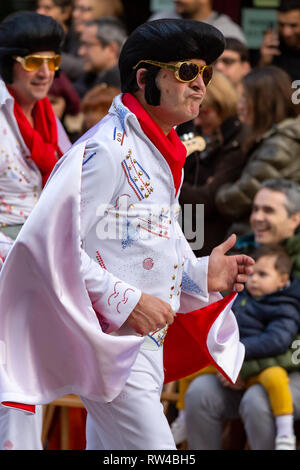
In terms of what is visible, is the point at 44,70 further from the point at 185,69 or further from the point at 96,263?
the point at 96,263

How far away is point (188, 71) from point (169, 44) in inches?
4.2

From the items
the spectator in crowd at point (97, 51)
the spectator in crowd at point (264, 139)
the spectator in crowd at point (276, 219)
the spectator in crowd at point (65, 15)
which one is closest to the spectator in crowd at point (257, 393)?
the spectator in crowd at point (276, 219)

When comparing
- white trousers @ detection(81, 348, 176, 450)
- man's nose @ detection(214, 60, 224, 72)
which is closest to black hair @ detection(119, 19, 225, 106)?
white trousers @ detection(81, 348, 176, 450)

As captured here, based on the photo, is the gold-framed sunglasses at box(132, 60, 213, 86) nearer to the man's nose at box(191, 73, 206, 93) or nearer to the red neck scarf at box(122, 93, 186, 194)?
the man's nose at box(191, 73, 206, 93)

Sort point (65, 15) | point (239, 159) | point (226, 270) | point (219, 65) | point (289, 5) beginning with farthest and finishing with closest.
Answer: point (65, 15) < point (289, 5) < point (219, 65) < point (239, 159) < point (226, 270)

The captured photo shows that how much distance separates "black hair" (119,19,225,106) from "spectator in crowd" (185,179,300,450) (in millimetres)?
1932

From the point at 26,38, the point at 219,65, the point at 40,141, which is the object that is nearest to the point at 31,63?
the point at 26,38

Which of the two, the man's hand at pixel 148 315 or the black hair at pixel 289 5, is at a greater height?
the black hair at pixel 289 5

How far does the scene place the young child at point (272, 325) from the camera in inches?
Result: 187

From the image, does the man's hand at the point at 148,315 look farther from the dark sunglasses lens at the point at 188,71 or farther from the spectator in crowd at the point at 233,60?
the spectator in crowd at the point at 233,60

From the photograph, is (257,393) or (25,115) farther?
(257,393)

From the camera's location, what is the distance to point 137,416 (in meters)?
3.14

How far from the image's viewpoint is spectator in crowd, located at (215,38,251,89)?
6.69 m
